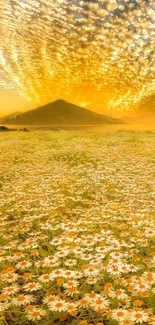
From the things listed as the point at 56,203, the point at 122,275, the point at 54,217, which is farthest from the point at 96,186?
the point at 122,275

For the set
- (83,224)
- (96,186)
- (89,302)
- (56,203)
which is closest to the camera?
(89,302)

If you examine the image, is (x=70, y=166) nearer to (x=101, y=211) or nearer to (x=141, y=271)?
(x=101, y=211)

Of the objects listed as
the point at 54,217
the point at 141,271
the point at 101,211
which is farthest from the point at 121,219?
the point at 141,271

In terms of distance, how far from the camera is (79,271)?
587 cm

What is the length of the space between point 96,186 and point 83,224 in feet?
Result: 17.2

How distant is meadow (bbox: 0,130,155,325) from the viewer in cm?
487

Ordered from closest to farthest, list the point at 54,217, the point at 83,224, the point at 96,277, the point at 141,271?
1. the point at 96,277
2. the point at 141,271
3. the point at 83,224
4. the point at 54,217

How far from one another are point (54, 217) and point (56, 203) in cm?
159

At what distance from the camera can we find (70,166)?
19.3m

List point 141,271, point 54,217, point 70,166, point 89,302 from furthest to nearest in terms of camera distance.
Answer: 1. point 70,166
2. point 54,217
3. point 141,271
4. point 89,302

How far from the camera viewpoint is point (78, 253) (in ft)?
21.1

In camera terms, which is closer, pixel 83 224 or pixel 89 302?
pixel 89 302

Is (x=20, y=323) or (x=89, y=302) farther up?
(x=89, y=302)

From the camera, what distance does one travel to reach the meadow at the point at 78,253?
16.0 feet
